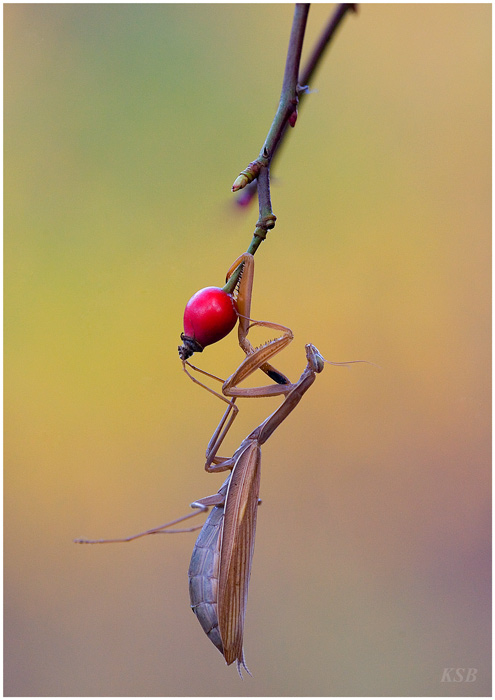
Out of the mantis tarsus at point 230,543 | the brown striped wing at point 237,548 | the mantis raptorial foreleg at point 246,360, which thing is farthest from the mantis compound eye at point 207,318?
the brown striped wing at point 237,548

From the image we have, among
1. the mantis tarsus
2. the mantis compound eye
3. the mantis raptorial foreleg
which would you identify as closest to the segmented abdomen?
the mantis tarsus

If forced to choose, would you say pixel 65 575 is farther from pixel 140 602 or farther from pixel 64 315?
pixel 64 315

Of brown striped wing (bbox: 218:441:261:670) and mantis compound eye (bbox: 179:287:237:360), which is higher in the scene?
mantis compound eye (bbox: 179:287:237:360)

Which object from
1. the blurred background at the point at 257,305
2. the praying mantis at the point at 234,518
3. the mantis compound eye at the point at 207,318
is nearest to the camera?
the mantis compound eye at the point at 207,318

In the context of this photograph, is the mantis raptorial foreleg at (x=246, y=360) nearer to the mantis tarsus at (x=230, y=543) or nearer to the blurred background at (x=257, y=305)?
the mantis tarsus at (x=230, y=543)

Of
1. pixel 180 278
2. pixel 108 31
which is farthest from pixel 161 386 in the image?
pixel 108 31

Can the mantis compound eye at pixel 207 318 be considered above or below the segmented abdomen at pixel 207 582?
above

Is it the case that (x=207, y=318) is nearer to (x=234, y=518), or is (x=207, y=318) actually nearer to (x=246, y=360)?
(x=246, y=360)

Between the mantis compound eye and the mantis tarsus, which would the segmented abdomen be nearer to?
the mantis tarsus
